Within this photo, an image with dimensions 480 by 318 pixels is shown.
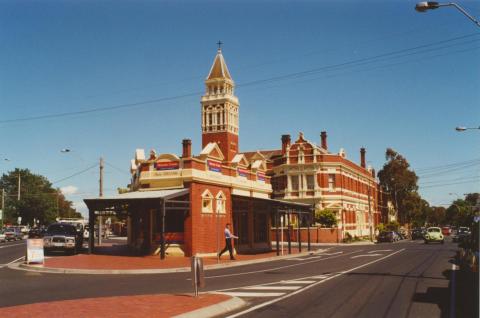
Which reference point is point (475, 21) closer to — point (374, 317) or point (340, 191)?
point (374, 317)

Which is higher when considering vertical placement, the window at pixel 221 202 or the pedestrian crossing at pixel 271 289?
the window at pixel 221 202

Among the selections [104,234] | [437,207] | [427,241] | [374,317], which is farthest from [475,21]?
[437,207]

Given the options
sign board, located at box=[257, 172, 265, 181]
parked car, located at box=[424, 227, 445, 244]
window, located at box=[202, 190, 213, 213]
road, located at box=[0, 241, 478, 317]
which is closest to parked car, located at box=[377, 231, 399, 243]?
parked car, located at box=[424, 227, 445, 244]

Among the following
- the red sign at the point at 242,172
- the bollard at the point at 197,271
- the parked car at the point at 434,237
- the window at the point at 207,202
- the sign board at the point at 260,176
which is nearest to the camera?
the bollard at the point at 197,271

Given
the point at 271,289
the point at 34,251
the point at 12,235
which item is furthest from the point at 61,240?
the point at 12,235

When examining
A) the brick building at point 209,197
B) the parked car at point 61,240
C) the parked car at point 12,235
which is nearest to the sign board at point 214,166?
the brick building at point 209,197

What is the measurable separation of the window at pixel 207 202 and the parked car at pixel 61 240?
27.6 feet

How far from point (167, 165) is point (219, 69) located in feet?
69.5

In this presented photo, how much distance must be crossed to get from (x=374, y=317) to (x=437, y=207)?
184 metres

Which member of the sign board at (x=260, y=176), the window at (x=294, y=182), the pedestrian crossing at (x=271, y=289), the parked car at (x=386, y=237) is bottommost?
the parked car at (x=386, y=237)

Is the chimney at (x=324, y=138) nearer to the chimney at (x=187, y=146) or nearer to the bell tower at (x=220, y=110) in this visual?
the bell tower at (x=220, y=110)

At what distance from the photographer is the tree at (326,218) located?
5666 centimetres

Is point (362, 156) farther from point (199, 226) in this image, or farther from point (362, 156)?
point (199, 226)

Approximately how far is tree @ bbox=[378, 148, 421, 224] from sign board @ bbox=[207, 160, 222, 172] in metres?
58.7
